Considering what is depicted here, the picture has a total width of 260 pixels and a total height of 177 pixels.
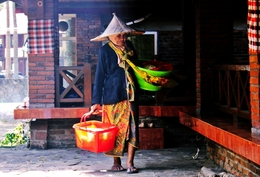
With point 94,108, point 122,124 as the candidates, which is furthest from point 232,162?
point 94,108

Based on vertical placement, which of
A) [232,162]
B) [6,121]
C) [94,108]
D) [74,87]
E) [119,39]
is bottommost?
[6,121]

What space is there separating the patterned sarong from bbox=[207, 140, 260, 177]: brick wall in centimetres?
139

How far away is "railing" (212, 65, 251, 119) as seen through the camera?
671cm

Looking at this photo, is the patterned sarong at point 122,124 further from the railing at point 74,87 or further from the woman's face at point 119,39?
the railing at point 74,87

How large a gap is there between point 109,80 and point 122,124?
0.67 m

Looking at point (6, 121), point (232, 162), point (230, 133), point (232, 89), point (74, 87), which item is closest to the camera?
point (230, 133)

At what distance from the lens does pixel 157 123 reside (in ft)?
33.6

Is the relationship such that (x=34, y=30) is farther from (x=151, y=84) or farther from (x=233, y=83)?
(x=233, y=83)

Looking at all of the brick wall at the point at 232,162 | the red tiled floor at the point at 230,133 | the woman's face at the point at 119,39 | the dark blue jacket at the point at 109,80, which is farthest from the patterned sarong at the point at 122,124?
the brick wall at the point at 232,162

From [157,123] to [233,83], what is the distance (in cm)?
333

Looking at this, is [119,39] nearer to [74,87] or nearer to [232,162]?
[232,162]

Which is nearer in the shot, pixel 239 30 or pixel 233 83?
pixel 233 83

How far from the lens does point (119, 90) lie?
7152mm

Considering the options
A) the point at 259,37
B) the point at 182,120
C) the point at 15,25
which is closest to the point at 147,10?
the point at 182,120
